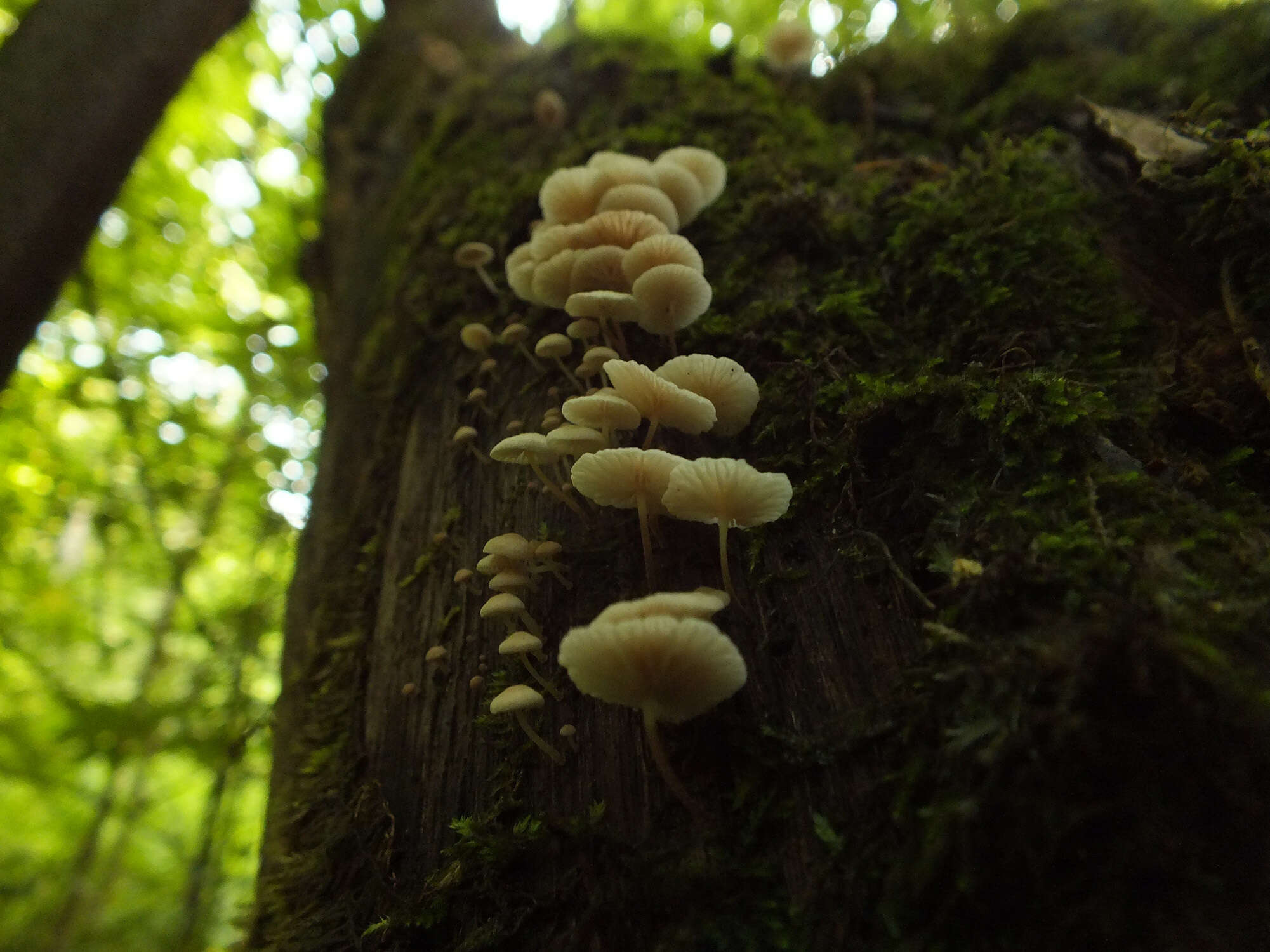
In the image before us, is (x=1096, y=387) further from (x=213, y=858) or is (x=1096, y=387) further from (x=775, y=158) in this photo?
(x=213, y=858)

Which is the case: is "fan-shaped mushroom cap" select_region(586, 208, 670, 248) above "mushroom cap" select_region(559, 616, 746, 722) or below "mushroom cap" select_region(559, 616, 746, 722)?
above

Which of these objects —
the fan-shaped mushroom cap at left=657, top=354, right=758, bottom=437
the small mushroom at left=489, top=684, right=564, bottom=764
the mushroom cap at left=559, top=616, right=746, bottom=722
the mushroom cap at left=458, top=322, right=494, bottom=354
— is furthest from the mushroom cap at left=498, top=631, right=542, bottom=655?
the mushroom cap at left=458, top=322, right=494, bottom=354

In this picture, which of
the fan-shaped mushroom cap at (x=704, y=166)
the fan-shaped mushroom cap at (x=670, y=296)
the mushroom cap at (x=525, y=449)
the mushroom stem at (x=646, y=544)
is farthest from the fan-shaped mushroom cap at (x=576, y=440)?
the fan-shaped mushroom cap at (x=704, y=166)

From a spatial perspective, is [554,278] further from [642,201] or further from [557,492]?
[557,492]

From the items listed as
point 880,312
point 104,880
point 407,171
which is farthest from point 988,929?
point 104,880

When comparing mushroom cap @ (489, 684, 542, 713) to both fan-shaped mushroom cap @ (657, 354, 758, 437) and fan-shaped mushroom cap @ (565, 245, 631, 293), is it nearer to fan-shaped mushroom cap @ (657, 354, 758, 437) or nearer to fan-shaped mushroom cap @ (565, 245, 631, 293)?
fan-shaped mushroom cap @ (657, 354, 758, 437)

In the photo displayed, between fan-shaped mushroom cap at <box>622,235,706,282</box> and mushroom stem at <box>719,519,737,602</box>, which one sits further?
fan-shaped mushroom cap at <box>622,235,706,282</box>

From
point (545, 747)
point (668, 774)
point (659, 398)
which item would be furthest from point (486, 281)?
point (668, 774)
